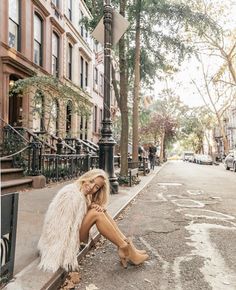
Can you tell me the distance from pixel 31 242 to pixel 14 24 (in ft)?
40.6

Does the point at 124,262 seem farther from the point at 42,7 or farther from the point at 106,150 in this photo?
the point at 42,7

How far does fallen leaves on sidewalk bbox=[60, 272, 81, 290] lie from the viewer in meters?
3.94

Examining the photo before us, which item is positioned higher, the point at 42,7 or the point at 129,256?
the point at 42,7

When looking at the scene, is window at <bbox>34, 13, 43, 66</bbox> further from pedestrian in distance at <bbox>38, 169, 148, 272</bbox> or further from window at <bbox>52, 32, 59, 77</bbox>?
pedestrian in distance at <bbox>38, 169, 148, 272</bbox>

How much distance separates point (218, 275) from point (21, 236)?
2627 millimetres

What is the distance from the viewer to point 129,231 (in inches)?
263

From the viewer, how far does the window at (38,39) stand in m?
17.9

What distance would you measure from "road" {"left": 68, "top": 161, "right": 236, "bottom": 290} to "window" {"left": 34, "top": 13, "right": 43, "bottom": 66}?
11122 mm

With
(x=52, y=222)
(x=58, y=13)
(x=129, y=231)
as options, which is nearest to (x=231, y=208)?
(x=129, y=231)

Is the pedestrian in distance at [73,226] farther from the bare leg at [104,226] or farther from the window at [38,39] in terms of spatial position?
the window at [38,39]

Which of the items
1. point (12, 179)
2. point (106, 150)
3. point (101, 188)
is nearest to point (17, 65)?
point (12, 179)

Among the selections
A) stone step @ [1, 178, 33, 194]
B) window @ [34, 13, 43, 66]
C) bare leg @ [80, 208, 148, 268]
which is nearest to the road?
bare leg @ [80, 208, 148, 268]

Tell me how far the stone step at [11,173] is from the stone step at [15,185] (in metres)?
0.23

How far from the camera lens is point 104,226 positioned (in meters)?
4.36
